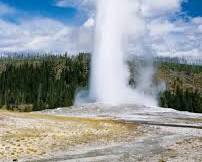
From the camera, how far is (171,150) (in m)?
35.0

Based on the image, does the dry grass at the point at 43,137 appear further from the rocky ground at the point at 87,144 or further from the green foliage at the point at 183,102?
the green foliage at the point at 183,102

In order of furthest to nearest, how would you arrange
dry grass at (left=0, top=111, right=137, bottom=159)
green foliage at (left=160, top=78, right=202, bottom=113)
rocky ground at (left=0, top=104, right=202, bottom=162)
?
1. green foliage at (left=160, top=78, right=202, bottom=113)
2. dry grass at (left=0, top=111, right=137, bottom=159)
3. rocky ground at (left=0, top=104, right=202, bottom=162)

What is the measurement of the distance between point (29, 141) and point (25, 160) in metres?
7.32

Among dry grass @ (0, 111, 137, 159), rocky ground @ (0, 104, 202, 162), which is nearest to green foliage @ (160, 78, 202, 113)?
rocky ground @ (0, 104, 202, 162)

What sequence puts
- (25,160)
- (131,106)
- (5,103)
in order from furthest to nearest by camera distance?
(5,103)
(131,106)
(25,160)

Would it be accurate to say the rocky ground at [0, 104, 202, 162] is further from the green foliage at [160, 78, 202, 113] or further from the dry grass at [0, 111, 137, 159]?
the green foliage at [160, 78, 202, 113]

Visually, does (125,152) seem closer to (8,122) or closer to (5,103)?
(8,122)

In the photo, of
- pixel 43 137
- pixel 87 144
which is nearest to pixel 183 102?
pixel 43 137

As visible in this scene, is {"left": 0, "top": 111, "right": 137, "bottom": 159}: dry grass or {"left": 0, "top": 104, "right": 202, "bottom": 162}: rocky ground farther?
{"left": 0, "top": 111, "right": 137, "bottom": 159}: dry grass

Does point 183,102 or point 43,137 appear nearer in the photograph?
point 43,137

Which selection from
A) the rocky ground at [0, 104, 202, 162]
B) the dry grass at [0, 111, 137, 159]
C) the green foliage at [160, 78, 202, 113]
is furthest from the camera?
the green foliage at [160, 78, 202, 113]

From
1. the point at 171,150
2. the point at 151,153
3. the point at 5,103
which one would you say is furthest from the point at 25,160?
the point at 5,103

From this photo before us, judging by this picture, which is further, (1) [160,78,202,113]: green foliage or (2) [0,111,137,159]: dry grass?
(1) [160,78,202,113]: green foliage

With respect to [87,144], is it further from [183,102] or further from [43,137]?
[183,102]
